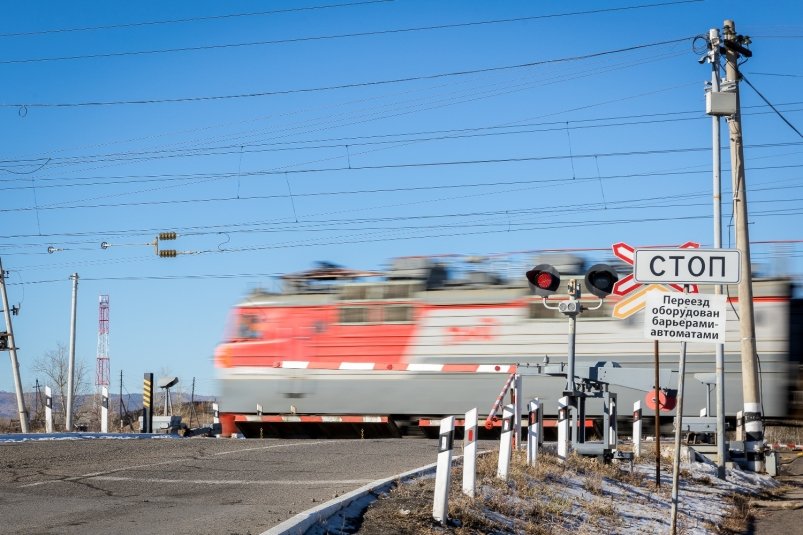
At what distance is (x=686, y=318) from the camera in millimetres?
10484

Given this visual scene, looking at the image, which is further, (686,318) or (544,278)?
(544,278)

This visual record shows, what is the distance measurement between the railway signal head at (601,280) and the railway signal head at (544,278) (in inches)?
18.7

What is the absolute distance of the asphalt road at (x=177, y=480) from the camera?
9.20 m

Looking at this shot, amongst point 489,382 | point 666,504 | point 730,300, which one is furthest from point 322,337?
point 666,504

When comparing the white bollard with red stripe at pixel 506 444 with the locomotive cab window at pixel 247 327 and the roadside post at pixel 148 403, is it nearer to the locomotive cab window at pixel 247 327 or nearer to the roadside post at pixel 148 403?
the locomotive cab window at pixel 247 327

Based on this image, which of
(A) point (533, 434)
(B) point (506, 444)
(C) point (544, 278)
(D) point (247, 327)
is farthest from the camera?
(D) point (247, 327)

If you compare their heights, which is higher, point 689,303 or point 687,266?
point 687,266

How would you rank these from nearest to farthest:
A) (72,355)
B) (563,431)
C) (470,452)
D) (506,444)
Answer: (470,452) < (506,444) < (563,431) < (72,355)

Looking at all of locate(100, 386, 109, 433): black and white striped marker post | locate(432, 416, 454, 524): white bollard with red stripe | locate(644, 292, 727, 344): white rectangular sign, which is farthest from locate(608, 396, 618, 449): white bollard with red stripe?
locate(100, 386, 109, 433): black and white striped marker post

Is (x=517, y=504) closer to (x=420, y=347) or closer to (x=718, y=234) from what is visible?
(x=718, y=234)

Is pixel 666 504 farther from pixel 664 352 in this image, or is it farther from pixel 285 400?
pixel 285 400

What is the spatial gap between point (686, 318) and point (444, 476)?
2944mm

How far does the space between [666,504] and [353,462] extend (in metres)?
4.42

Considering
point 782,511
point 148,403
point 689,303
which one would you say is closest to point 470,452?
point 689,303
